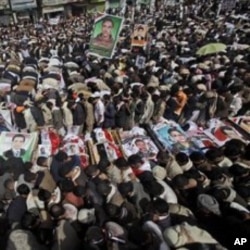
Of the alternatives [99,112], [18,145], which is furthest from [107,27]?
[18,145]

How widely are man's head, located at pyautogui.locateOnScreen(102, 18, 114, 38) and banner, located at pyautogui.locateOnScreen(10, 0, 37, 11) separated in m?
25.7

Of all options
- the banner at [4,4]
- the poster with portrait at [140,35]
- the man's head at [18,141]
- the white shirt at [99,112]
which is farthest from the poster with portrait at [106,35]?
the banner at [4,4]

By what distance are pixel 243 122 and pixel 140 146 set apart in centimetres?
229

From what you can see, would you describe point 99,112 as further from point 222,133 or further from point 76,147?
point 222,133

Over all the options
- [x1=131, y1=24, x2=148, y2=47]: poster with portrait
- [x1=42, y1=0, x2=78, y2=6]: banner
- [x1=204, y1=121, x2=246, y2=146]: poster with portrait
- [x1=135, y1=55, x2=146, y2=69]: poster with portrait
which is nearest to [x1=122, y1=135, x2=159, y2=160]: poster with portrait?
[x1=204, y1=121, x2=246, y2=146]: poster with portrait

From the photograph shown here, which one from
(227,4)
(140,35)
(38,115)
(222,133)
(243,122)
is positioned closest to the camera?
(222,133)

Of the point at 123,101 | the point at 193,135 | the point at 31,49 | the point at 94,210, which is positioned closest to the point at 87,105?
the point at 123,101

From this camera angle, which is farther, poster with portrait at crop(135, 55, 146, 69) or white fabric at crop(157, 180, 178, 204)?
poster with portrait at crop(135, 55, 146, 69)

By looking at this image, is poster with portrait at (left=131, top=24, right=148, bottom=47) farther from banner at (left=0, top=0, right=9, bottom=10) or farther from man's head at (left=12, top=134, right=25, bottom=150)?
banner at (left=0, top=0, right=9, bottom=10)

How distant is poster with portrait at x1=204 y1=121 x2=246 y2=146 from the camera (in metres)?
7.91

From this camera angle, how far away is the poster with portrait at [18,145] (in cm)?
741

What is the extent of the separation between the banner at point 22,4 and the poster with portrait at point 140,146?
30.7 metres

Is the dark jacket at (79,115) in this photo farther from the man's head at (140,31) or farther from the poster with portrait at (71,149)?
the man's head at (140,31)

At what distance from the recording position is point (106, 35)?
12492 millimetres
